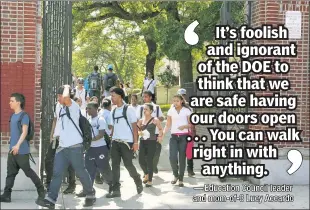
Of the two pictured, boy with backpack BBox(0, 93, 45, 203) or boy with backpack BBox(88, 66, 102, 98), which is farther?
boy with backpack BBox(88, 66, 102, 98)

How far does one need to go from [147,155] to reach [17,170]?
2.64 meters

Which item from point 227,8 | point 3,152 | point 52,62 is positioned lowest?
point 3,152

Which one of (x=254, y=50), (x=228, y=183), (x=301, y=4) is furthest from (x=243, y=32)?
(x=228, y=183)

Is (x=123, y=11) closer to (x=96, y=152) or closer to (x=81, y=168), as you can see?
(x=96, y=152)

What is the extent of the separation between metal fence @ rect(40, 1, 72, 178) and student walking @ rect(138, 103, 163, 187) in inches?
65.7

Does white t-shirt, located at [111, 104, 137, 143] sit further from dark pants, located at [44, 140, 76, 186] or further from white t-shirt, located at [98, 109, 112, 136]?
dark pants, located at [44, 140, 76, 186]

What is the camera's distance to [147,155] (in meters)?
10.7

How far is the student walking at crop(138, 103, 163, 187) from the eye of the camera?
1066 cm

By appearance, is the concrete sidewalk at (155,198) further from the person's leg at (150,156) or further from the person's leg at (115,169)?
the person's leg at (150,156)

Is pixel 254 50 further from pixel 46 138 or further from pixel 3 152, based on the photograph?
pixel 3 152

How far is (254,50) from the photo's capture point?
10828 mm

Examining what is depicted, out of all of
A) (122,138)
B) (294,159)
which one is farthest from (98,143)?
(294,159)

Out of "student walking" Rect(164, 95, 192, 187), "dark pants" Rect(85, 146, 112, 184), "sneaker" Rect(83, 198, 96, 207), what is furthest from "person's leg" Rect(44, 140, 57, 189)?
"student walking" Rect(164, 95, 192, 187)

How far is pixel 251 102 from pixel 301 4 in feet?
6.85
